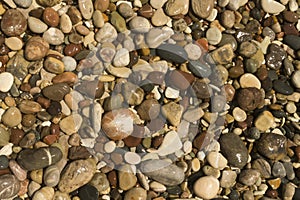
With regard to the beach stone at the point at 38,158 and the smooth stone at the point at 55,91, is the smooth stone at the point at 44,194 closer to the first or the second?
the beach stone at the point at 38,158

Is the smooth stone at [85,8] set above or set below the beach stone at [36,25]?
above

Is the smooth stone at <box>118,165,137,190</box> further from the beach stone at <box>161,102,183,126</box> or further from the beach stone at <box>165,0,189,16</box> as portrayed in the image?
the beach stone at <box>165,0,189,16</box>

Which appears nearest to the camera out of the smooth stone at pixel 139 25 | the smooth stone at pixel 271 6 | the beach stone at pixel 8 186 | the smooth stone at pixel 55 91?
the beach stone at pixel 8 186

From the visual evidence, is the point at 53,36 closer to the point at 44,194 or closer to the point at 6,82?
the point at 6,82

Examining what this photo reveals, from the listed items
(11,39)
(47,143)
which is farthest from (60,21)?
(47,143)

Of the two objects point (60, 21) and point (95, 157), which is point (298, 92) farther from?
point (60, 21)

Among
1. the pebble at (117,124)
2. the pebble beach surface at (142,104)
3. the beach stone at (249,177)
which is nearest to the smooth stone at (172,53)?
the pebble beach surface at (142,104)
